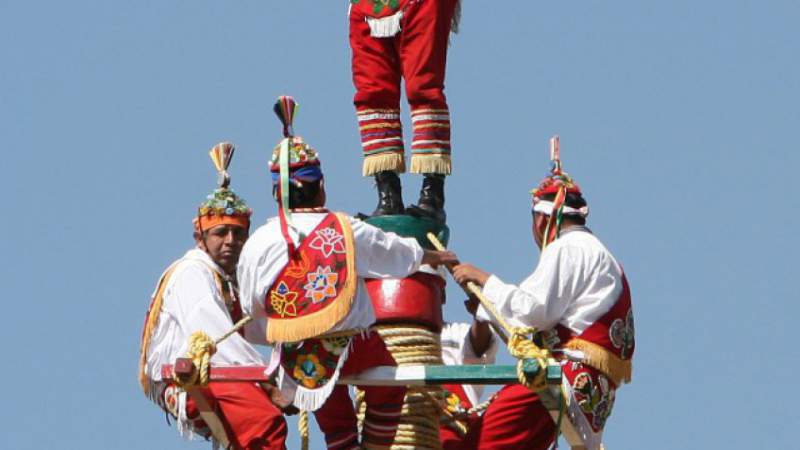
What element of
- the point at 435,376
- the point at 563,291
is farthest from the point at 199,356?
the point at 563,291

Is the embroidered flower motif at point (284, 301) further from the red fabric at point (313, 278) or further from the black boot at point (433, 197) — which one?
the black boot at point (433, 197)

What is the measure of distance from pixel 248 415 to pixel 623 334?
2113mm

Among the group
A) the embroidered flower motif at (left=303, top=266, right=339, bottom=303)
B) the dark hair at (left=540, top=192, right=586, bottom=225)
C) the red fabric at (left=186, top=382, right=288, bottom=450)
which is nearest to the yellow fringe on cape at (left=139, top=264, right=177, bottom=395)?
the red fabric at (left=186, top=382, right=288, bottom=450)

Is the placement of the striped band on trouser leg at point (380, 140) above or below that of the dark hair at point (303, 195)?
above

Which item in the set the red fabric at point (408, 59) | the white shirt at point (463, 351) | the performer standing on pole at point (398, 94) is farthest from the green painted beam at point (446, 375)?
the red fabric at point (408, 59)

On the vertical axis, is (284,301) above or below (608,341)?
above

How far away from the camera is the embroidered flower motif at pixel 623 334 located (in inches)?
599

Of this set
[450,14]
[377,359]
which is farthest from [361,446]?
[450,14]

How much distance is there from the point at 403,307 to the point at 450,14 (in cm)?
196

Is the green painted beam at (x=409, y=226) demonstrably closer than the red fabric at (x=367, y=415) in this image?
No

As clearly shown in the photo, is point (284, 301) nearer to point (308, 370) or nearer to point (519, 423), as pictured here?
point (308, 370)

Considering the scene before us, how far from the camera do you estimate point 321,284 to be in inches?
581

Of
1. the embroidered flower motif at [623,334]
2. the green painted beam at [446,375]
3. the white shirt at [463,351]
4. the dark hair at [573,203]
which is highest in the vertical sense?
the dark hair at [573,203]

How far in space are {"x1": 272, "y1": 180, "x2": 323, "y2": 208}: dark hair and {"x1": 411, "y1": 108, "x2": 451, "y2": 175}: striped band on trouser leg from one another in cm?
130
